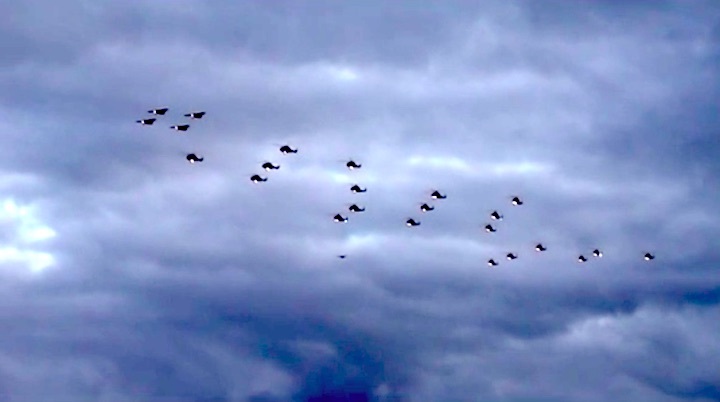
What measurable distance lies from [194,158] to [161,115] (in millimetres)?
13478

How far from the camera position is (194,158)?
632 ft

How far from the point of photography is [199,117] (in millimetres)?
179375

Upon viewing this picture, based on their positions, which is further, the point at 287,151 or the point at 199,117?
the point at 287,151

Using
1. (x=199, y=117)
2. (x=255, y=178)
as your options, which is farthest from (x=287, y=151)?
(x=199, y=117)

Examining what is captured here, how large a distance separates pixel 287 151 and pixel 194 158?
14907mm

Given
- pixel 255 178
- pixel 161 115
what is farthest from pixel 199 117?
pixel 255 178

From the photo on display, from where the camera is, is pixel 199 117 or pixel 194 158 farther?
pixel 194 158

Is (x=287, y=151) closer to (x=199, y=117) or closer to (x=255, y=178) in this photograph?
(x=255, y=178)

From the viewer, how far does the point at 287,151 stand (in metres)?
200

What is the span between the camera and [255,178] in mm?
199875

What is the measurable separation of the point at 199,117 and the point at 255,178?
74.5ft

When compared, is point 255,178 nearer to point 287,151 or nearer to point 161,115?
point 287,151

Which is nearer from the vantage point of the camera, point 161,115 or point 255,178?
point 161,115

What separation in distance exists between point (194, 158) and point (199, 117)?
14.2 metres
